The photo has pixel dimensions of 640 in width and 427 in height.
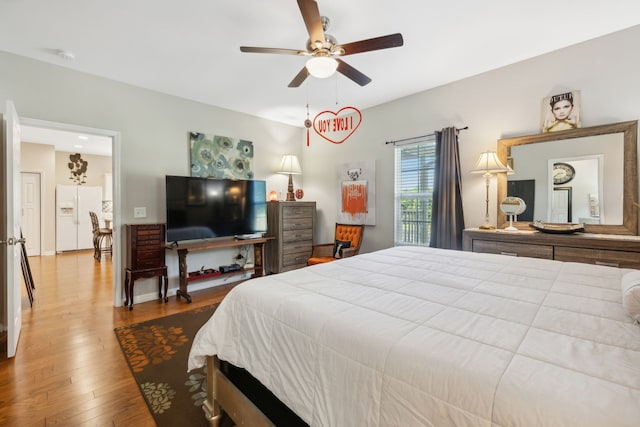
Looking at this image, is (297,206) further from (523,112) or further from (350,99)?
(523,112)

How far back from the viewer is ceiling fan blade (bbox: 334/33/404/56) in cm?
193

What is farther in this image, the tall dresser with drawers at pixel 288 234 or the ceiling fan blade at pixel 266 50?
the tall dresser with drawers at pixel 288 234

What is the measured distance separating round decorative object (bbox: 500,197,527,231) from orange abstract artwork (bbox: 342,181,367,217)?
6.13 ft

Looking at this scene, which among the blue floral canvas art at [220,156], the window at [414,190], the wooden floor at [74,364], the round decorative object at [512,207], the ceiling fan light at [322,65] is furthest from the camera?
the blue floral canvas art at [220,156]

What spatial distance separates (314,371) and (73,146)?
842 cm

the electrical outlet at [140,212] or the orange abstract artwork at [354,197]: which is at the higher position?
the orange abstract artwork at [354,197]

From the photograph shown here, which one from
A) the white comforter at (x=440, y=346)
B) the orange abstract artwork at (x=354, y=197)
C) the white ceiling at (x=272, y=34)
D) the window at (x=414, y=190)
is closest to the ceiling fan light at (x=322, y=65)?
the white ceiling at (x=272, y=34)

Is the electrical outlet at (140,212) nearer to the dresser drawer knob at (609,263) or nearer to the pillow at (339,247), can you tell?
the pillow at (339,247)

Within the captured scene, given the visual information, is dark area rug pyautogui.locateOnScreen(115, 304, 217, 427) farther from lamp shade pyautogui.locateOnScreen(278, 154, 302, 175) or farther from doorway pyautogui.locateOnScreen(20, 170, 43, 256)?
doorway pyautogui.locateOnScreen(20, 170, 43, 256)

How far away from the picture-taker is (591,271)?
1650 mm

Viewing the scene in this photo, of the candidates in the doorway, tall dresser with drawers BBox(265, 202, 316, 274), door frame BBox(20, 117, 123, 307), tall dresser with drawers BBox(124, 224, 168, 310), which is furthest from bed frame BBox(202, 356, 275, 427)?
the doorway

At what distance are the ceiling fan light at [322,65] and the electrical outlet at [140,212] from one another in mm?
2817

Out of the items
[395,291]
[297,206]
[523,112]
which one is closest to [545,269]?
[395,291]

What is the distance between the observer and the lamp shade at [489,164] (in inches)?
118
